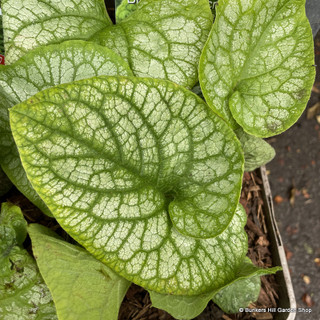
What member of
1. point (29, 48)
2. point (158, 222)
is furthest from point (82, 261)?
point (29, 48)

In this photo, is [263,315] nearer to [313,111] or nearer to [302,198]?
[302,198]

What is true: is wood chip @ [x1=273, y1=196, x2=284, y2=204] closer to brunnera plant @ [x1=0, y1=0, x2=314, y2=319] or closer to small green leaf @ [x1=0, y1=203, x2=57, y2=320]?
brunnera plant @ [x1=0, y1=0, x2=314, y2=319]

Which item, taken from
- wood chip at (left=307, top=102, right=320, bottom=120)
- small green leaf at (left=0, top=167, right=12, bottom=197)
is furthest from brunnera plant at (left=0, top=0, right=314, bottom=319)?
wood chip at (left=307, top=102, right=320, bottom=120)

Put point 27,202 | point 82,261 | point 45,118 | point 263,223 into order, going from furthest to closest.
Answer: point 263,223, point 27,202, point 82,261, point 45,118

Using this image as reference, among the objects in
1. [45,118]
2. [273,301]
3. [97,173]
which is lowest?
[273,301]

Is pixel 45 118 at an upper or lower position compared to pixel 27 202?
upper

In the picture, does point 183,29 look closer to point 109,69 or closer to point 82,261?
point 109,69

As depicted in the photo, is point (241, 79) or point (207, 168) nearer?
point (207, 168)

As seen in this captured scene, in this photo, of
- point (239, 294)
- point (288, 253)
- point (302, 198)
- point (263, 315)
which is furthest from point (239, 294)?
point (302, 198)
